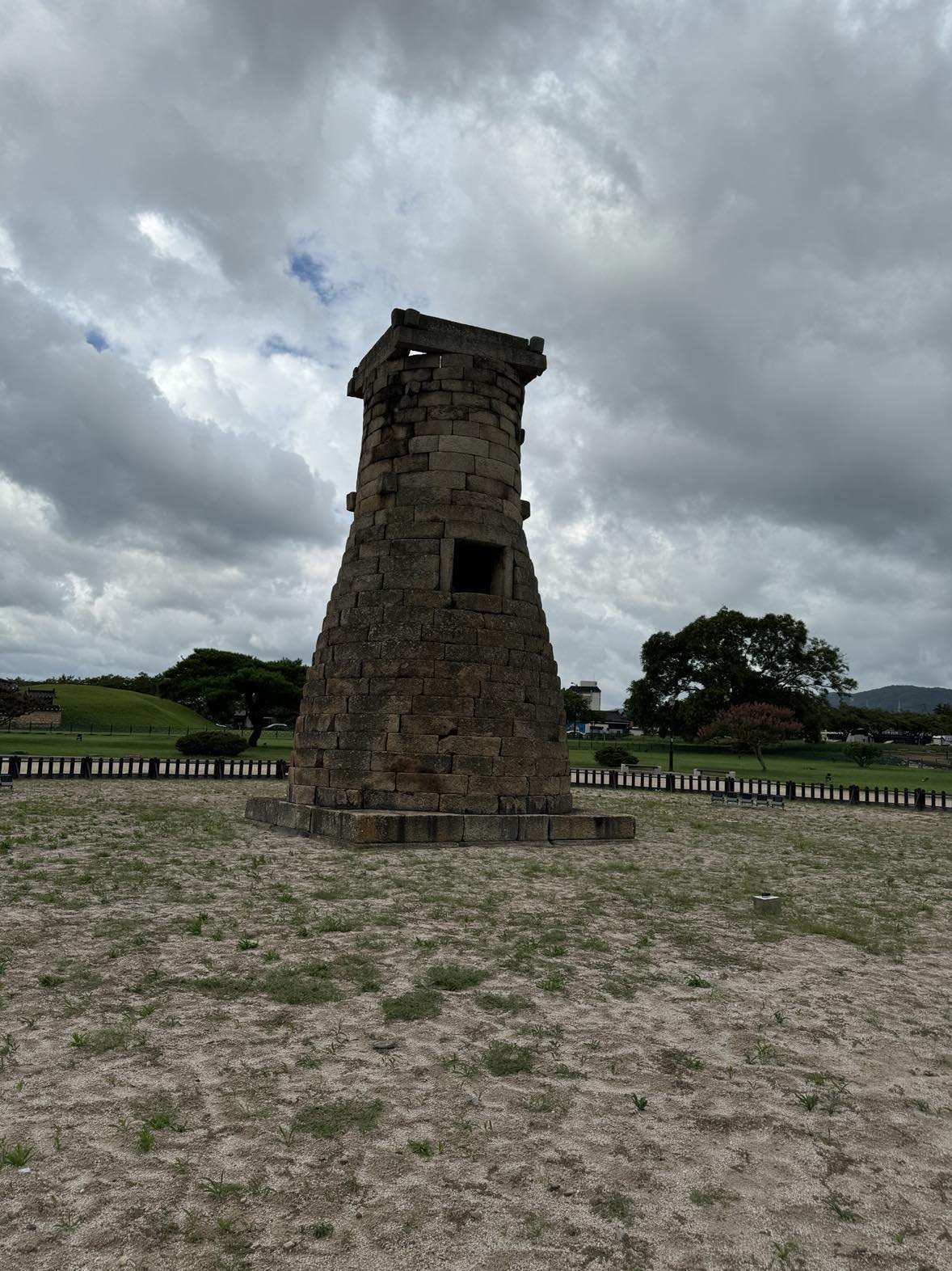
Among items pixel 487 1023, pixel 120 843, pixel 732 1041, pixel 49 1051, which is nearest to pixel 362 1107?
pixel 487 1023

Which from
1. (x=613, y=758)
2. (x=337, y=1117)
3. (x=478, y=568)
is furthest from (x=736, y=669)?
(x=337, y=1117)

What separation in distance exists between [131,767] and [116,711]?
1556 inches

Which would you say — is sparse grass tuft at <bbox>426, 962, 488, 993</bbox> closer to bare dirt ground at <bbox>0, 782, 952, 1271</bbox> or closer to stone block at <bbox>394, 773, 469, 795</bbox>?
bare dirt ground at <bbox>0, 782, 952, 1271</bbox>

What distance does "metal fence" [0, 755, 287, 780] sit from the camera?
75.3ft

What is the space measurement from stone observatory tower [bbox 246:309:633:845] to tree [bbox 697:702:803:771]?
2525cm

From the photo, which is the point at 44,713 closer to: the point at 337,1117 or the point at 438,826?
the point at 438,826

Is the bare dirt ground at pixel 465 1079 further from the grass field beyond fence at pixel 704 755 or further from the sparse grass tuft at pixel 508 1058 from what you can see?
the grass field beyond fence at pixel 704 755

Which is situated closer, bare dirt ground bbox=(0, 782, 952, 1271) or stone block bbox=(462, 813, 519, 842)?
bare dirt ground bbox=(0, 782, 952, 1271)

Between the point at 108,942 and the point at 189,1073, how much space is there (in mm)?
2700

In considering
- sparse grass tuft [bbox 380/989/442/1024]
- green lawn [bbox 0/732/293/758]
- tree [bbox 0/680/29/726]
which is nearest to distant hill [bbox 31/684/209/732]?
green lawn [bbox 0/732/293/758]

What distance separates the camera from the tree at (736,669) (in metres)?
49.4

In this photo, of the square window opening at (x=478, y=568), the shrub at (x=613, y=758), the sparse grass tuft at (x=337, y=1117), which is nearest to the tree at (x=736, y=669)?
the shrub at (x=613, y=758)

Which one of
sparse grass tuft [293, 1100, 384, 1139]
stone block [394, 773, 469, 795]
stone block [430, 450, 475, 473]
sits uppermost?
stone block [430, 450, 475, 473]

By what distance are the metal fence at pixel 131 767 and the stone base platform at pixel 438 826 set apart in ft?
39.9
